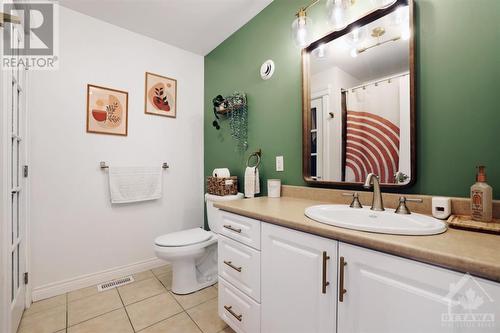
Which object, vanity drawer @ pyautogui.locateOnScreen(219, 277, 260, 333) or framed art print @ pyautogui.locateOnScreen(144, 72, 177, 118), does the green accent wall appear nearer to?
vanity drawer @ pyautogui.locateOnScreen(219, 277, 260, 333)

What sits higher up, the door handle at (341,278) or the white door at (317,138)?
the white door at (317,138)

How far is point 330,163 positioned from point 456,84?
0.68 meters

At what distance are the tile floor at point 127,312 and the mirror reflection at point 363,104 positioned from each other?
4.09 feet

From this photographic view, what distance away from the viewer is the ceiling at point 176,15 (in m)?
1.80

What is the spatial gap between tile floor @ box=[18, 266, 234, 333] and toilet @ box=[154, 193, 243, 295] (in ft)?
0.29

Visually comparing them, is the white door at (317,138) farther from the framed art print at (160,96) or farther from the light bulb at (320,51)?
the framed art print at (160,96)

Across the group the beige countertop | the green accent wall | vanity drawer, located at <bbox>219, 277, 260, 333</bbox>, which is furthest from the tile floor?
the green accent wall

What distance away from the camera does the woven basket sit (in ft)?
6.39

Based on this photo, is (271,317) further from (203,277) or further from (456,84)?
(456,84)

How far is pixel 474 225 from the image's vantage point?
0.78 meters

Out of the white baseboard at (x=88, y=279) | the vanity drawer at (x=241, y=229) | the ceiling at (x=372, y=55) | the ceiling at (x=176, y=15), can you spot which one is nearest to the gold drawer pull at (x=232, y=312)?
the vanity drawer at (x=241, y=229)

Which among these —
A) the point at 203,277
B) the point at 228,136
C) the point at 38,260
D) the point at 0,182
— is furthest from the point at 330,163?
the point at 38,260

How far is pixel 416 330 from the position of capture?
2.07 ft

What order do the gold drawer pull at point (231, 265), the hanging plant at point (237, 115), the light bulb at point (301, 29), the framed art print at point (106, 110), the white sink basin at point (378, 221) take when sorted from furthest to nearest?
the hanging plant at point (237, 115) → the framed art print at point (106, 110) → the light bulb at point (301, 29) → the gold drawer pull at point (231, 265) → the white sink basin at point (378, 221)
